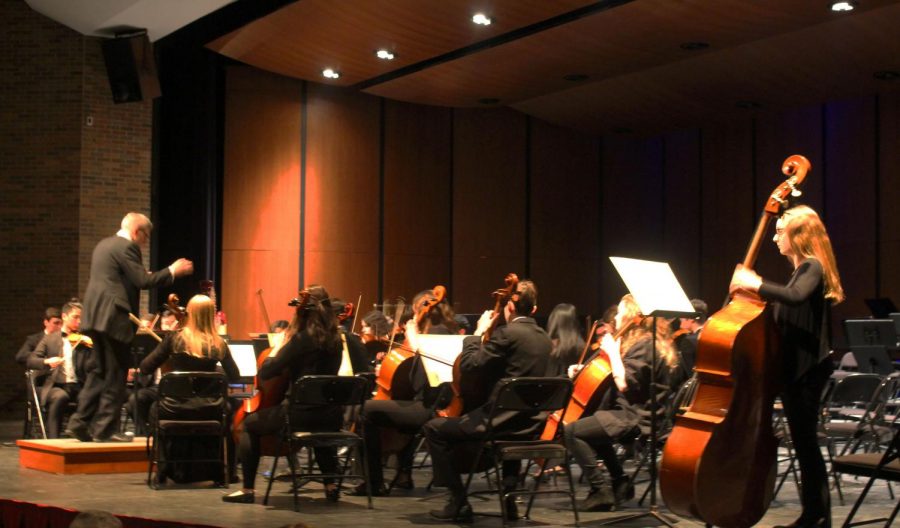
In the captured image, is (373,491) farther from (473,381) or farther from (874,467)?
(874,467)

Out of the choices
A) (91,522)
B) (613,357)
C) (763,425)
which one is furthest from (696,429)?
(91,522)

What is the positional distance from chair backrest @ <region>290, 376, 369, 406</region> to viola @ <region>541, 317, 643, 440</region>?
3.35ft

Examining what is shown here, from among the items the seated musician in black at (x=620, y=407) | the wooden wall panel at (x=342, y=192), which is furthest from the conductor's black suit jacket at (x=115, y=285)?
the wooden wall panel at (x=342, y=192)

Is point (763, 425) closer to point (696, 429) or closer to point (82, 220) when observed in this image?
point (696, 429)

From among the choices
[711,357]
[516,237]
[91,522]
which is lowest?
[91,522]

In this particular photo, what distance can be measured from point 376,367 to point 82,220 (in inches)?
230

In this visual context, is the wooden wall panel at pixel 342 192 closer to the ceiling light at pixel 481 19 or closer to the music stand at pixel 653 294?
the ceiling light at pixel 481 19

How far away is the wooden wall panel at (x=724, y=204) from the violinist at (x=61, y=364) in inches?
361

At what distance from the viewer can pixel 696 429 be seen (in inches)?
163

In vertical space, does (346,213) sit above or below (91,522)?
above

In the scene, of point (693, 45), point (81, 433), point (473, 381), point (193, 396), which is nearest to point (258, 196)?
point (693, 45)

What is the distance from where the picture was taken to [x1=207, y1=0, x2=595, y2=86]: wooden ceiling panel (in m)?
10.2

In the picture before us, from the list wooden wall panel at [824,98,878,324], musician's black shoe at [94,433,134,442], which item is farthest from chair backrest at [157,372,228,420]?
wooden wall panel at [824,98,878,324]

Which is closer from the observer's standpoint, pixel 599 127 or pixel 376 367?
pixel 376 367
